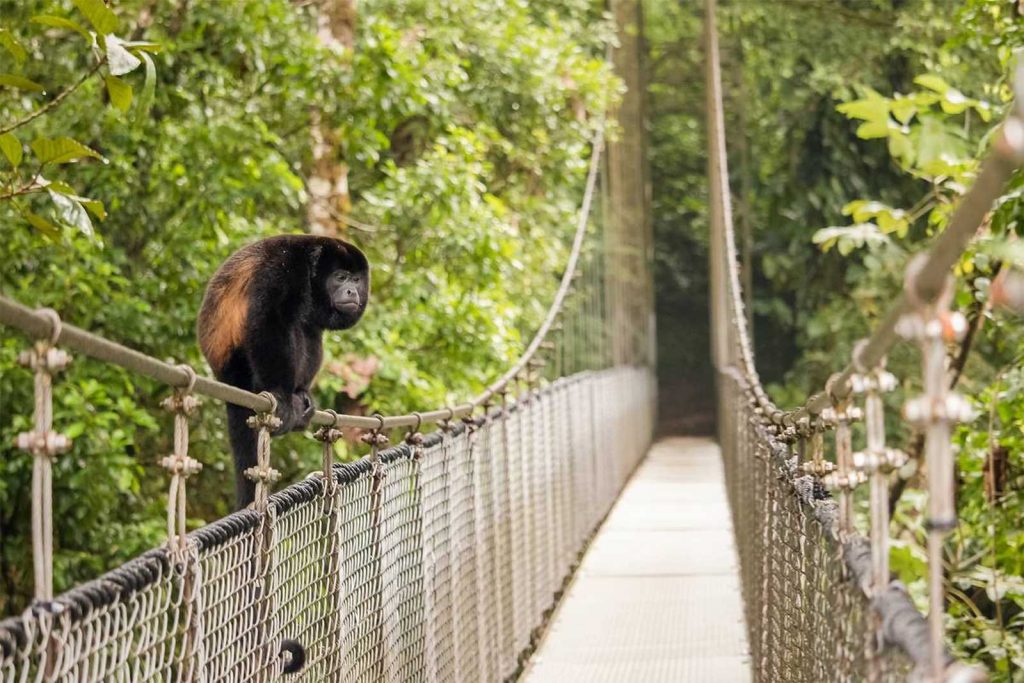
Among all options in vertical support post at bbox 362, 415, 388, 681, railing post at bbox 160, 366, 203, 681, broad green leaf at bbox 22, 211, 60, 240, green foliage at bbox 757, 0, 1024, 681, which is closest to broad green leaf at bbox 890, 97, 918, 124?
green foliage at bbox 757, 0, 1024, 681

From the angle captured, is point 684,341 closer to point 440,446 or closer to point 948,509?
point 440,446

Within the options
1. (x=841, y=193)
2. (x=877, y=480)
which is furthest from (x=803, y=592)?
(x=841, y=193)

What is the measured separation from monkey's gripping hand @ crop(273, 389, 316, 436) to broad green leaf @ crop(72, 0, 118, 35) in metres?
0.91

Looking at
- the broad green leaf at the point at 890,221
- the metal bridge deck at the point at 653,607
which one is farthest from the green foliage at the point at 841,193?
the metal bridge deck at the point at 653,607

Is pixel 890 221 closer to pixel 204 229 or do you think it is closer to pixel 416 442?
pixel 416 442

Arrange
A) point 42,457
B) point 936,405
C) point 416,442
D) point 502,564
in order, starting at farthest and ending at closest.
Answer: point 502,564 → point 416,442 → point 42,457 → point 936,405

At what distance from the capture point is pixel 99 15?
2209 millimetres

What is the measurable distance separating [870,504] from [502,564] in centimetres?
271

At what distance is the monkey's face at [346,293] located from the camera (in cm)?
333

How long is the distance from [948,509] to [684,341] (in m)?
21.0

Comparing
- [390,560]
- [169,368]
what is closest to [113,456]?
[390,560]

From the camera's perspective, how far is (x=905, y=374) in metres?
11.7

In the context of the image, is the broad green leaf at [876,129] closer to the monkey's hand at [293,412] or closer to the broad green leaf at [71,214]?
the monkey's hand at [293,412]

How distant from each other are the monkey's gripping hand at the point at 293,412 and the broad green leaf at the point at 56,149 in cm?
80
